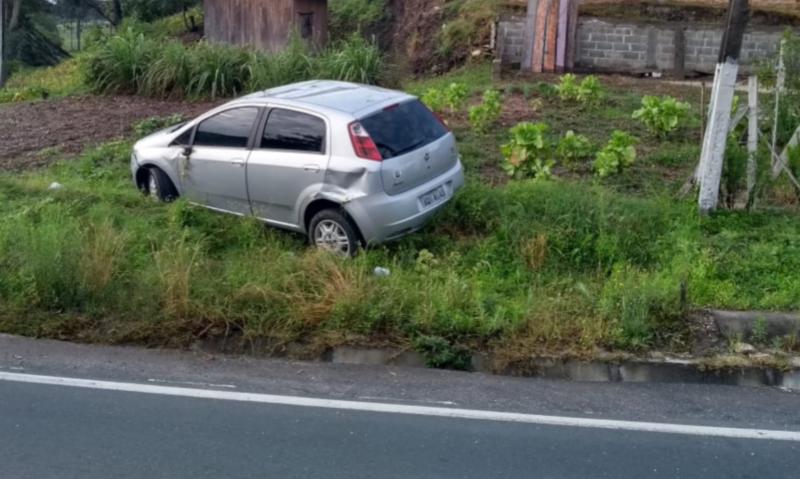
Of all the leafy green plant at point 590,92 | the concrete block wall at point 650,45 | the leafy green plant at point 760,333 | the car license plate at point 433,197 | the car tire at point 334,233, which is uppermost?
the concrete block wall at point 650,45

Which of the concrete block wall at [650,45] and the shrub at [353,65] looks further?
the concrete block wall at [650,45]

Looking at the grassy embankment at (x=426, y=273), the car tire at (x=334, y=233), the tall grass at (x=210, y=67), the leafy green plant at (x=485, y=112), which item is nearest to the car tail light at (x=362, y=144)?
the car tire at (x=334, y=233)

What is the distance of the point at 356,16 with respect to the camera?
2741 centimetres

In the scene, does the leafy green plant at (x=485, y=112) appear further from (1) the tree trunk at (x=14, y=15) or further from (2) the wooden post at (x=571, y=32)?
(1) the tree trunk at (x=14, y=15)

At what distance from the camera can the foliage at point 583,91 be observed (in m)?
15.7

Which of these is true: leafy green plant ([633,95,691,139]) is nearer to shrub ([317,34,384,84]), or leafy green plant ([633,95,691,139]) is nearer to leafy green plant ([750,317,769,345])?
shrub ([317,34,384,84])

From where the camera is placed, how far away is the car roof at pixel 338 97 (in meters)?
9.98

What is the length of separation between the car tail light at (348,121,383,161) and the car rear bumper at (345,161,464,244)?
364 millimetres

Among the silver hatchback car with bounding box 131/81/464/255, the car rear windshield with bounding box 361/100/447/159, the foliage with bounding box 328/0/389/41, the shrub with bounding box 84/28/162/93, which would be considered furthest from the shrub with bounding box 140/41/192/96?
the car rear windshield with bounding box 361/100/447/159

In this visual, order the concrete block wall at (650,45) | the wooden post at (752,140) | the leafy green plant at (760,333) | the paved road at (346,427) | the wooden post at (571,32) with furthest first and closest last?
the wooden post at (571,32) → the concrete block wall at (650,45) → the wooden post at (752,140) → the leafy green plant at (760,333) → the paved road at (346,427)

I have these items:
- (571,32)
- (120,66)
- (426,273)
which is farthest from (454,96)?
(120,66)

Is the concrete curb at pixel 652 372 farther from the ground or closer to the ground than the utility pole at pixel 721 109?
closer to the ground

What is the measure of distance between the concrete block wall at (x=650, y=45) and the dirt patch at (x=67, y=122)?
6.52 metres

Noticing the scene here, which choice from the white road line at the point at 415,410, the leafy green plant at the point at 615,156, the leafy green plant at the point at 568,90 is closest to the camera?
the white road line at the point at 415,410
